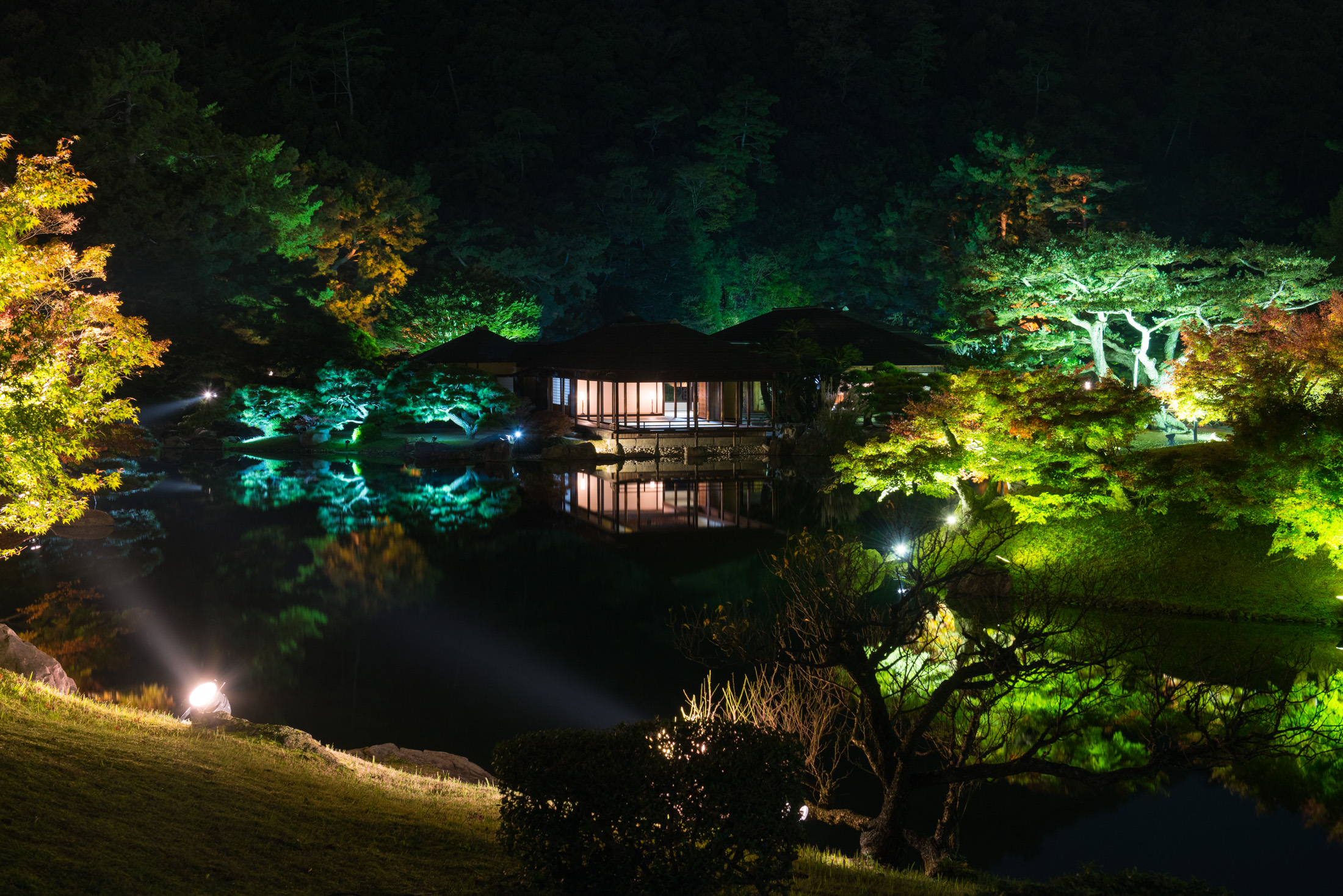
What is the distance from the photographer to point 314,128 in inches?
1706

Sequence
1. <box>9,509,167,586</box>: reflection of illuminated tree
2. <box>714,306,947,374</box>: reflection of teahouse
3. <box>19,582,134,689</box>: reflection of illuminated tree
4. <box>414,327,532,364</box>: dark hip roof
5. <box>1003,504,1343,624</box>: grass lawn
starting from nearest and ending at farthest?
<box>19,582,134,689</box>: reflection of illuminated tree, <box>1003,504,1343,624</box>: grass lawn, <box>9,509,167,586</box>: reflection of illuminated tree, <box>714,306,947,374</box>: reflection of teahouse, <box>414,327,532,364</box>: dark hip roof

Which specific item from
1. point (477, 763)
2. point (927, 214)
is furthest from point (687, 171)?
point (477, 763)

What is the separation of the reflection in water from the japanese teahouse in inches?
134

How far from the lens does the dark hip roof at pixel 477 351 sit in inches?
1369

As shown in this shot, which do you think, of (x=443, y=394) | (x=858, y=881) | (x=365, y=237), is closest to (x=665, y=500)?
(x=443, y=394)

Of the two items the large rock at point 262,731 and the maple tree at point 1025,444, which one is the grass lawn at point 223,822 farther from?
the maple tree at point 1025,444

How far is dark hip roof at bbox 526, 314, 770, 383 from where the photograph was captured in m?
29.4

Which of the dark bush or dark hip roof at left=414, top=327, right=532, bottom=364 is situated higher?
dark hip roof at left=414, top=327, right=532, bottom=364

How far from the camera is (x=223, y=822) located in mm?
5480

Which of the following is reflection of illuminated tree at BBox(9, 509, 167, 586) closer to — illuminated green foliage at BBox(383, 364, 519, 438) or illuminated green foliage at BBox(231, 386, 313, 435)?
illuminated green foliage at BBox(383, 364, 519, 438)

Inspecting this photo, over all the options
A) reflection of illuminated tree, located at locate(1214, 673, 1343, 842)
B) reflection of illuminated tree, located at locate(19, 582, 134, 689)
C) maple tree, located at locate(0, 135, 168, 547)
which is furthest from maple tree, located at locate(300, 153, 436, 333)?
reflection of illuminated tree, located at locate(1214, 673, 1343, 842)

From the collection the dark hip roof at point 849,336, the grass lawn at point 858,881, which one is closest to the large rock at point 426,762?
the grass lawn at point 858,881

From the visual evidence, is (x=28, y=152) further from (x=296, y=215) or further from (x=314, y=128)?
(x=314, y=128)

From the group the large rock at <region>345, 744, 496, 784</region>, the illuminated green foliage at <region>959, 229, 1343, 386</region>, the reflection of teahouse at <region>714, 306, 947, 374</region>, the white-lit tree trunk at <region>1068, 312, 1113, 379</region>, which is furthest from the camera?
the reflection of teahouse at <region>714, 306, 947, 374</region>
